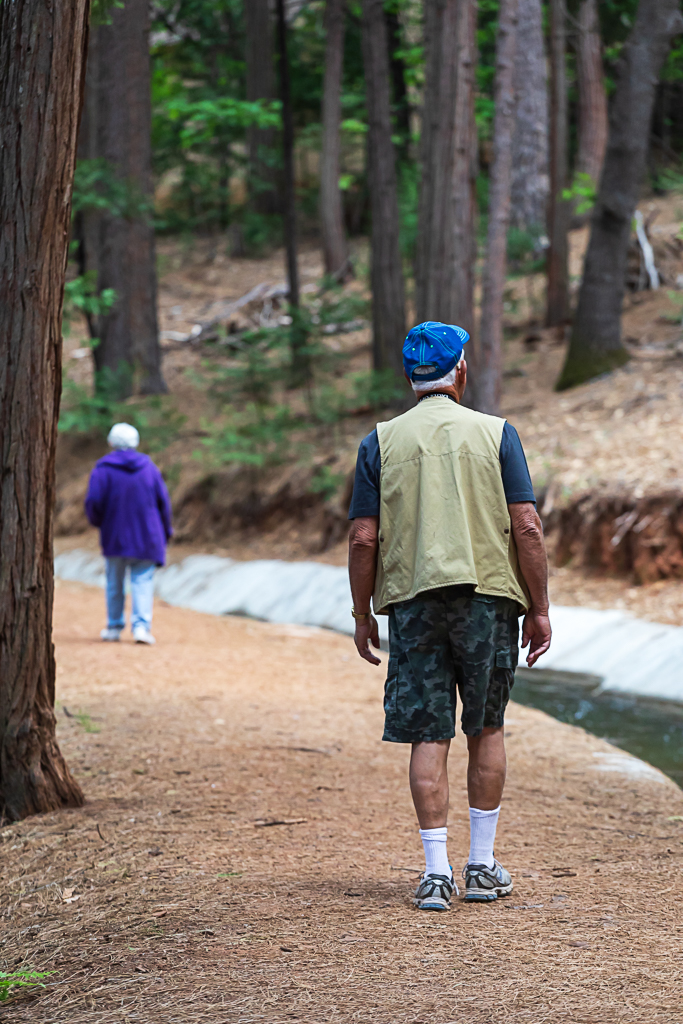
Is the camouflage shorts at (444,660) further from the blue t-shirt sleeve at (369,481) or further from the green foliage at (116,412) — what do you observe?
the green foliage at (116,412)

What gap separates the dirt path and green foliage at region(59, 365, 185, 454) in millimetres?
11419

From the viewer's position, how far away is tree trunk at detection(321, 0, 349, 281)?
904 inches

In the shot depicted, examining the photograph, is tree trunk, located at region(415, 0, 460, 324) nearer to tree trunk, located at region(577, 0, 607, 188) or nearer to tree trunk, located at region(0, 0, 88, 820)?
tree trunk, located at region(577, 0, 607, 188)

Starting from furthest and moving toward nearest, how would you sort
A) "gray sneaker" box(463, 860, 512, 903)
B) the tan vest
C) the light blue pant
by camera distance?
the light blue pant < "gray sneaker" box(463, 860, 512, 903) < the tan vest

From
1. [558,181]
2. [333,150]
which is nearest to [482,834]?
[558,181]

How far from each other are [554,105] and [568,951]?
16.7m

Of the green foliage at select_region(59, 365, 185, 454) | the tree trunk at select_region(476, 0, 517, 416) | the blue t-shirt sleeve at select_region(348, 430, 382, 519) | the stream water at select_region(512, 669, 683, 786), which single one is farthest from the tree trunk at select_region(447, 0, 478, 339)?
the blue t-shirt sleeve at select_region(348, 430, 382, 519)

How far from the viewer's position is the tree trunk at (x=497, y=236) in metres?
13.5

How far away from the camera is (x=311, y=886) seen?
396 centimetres

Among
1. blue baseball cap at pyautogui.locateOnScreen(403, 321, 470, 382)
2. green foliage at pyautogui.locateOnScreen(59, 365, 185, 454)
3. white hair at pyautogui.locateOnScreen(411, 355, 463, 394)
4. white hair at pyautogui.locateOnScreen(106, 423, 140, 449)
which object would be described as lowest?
green foliage at pyautogui.locateOnScreen(59, 365, 185, 454)

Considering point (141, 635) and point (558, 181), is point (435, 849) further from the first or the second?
point (558, 181)

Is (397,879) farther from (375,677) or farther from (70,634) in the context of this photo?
(70,634)

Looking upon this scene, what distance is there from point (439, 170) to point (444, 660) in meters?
11.2

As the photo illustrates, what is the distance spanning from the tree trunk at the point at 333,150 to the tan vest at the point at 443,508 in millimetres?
20894
